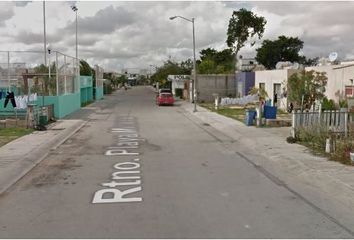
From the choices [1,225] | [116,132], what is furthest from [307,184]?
[116,132]

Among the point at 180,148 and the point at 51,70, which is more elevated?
the point at 51,70

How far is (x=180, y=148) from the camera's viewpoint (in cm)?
1493

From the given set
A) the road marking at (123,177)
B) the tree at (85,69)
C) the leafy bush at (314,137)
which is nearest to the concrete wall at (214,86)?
the tree at (85,69)

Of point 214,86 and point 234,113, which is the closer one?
point 234,113

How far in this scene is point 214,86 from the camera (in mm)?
47594

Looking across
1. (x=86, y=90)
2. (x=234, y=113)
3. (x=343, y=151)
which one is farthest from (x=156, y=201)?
(x=86, y=90)

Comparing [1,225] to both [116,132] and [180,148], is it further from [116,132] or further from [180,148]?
[116,132]

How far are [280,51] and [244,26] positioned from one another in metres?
17.5

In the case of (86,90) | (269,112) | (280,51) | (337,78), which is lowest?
(269,112)

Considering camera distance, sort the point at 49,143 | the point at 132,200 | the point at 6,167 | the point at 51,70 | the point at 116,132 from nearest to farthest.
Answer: the point at 132,200, the point at 6,167, the point at 49,143, the point at 116,132, the point at 51,70

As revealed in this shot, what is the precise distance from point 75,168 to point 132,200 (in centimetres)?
395

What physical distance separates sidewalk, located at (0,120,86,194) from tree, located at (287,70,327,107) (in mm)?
10730

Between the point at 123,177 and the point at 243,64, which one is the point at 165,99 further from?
the point at 123,177

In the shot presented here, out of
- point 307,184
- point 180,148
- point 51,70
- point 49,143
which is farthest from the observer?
point 51,70
